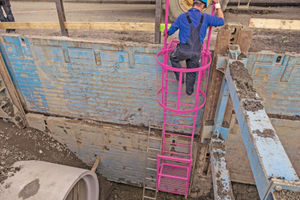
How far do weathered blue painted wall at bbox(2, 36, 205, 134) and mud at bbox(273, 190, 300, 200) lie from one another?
11.5 feet

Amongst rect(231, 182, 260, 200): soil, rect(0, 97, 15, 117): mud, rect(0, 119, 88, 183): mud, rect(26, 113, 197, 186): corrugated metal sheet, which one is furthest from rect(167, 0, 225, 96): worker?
rect(0, 97, 15, 117): mud

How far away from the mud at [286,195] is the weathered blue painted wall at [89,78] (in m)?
3.52

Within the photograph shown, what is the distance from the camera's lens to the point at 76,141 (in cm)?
665

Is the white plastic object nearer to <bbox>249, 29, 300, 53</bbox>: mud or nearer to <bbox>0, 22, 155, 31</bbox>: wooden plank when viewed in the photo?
<bbox>0, 22, 155, 31</bbox>: wooden plank

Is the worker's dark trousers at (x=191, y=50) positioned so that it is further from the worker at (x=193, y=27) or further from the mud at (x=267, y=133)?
the mud at (x=267, y=133)

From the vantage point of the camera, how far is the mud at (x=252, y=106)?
2.56m

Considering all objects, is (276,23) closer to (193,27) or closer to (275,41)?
(275,41)

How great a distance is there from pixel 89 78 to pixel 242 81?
12.9 ft

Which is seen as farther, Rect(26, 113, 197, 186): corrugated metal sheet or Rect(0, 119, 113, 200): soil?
Rect(0, 119, 113, 200): soil

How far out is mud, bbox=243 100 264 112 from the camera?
101 inches

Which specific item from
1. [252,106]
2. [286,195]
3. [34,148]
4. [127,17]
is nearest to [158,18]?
[252,106]

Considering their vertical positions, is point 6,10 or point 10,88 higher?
point 6,10

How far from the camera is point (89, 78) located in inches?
217

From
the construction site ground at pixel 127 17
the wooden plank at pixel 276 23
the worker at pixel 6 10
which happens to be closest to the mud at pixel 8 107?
the worker at pixel 6 10
